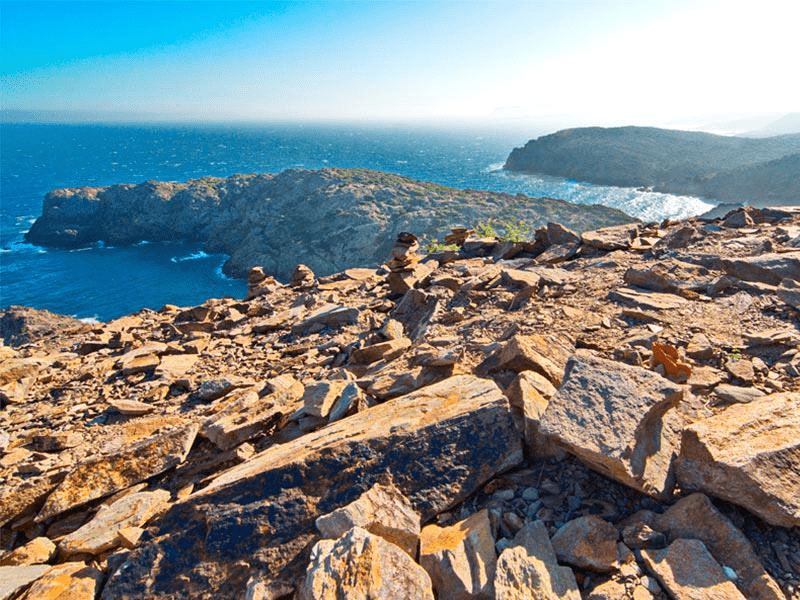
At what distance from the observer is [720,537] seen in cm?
301

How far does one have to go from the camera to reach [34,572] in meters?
3.62

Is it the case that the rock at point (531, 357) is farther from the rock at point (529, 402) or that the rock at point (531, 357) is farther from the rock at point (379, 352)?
the rock at point (379, 352)

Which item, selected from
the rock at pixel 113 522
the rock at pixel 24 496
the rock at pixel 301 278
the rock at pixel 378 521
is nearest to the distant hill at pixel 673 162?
the rock at pixel 301 278

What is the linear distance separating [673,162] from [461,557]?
5102 inches

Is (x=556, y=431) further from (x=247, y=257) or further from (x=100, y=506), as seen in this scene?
(x=247, y=257)

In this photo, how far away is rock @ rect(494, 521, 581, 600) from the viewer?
9.13 feet

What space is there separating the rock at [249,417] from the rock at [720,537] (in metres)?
4.14

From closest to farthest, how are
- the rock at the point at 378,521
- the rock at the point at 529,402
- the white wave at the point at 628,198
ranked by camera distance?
the rock at the point at 378,521 → the rock at the point at 529,402 → the white wave at the point at 628,198

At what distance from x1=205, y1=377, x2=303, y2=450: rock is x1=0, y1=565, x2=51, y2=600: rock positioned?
180cm

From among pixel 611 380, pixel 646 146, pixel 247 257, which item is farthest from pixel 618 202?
pixel 611 380

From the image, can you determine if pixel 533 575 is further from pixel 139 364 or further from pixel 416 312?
pixel 139 364

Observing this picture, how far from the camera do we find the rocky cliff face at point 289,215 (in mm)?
53781

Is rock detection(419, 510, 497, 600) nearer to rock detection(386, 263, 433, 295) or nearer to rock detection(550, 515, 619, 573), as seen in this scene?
rock detection(550, 515, 619, 573)

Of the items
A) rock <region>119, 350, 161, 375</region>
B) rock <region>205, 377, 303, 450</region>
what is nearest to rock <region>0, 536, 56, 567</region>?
rock <region>205, 377, 303, 450</region>
